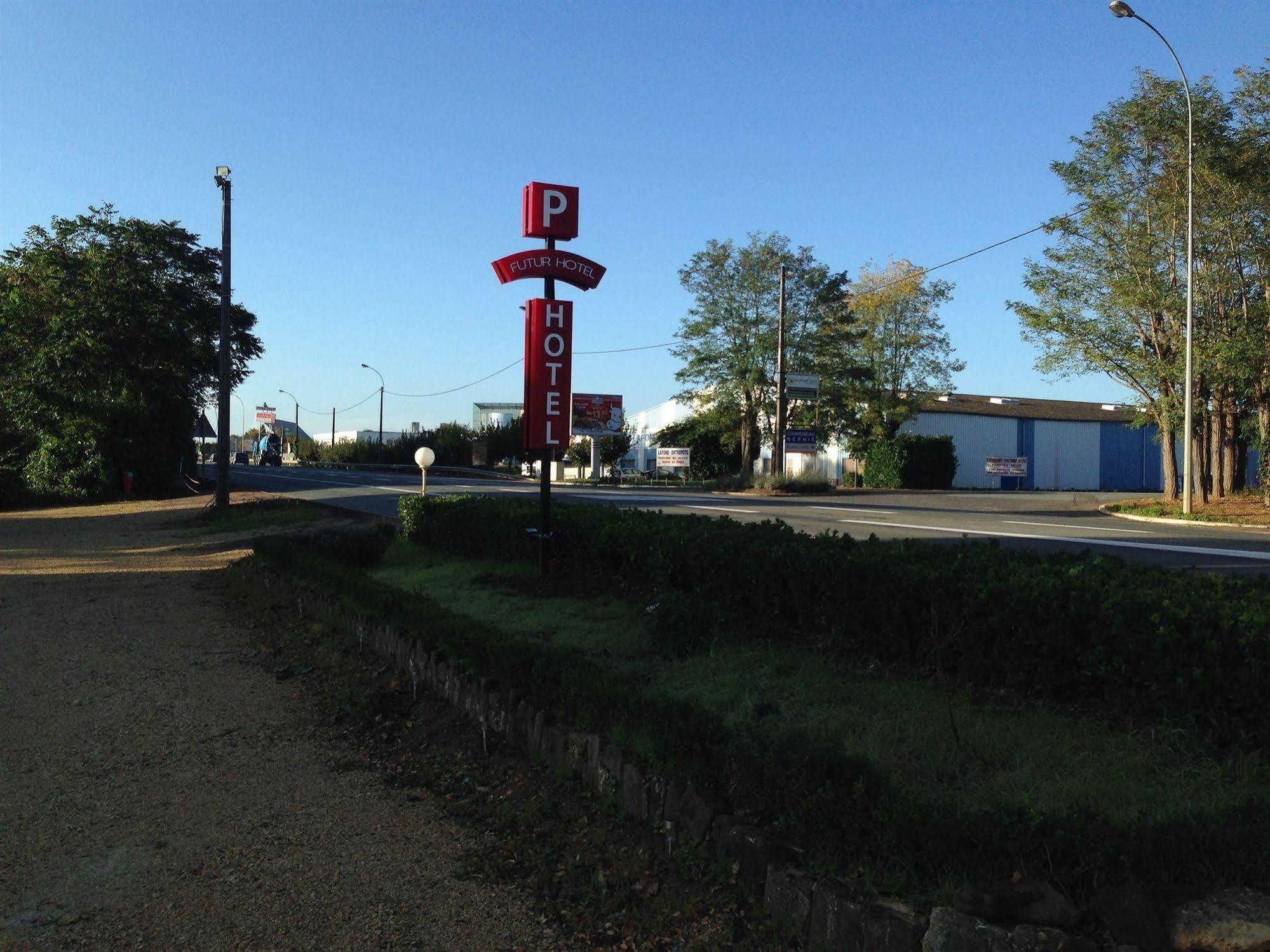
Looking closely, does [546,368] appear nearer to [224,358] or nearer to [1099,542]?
[1099,542]

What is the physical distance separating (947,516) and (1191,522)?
489 cm

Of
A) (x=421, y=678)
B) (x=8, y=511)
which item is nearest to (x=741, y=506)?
(x=421, y=678)

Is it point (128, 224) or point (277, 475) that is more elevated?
point (128, 224)

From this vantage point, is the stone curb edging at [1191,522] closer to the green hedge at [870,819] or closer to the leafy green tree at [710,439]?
the green hedge at [870,819]

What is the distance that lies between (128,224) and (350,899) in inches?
1284

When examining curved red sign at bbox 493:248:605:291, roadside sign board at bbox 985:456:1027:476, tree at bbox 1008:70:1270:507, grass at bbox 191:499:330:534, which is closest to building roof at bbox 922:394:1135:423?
roadside sign board at bbox 985:456:1027:476

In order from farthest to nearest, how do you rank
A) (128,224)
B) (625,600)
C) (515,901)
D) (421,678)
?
(128,224) → (625,600) → (421,678) → (515,901)

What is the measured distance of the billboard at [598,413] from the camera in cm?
5412

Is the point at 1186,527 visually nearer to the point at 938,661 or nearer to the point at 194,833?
the point at 938,661

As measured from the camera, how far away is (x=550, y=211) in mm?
9547

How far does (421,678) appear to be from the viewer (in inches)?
244

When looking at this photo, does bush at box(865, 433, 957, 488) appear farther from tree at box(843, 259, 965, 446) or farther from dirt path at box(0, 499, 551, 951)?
dirt path at box(0, 499, 551, 951)

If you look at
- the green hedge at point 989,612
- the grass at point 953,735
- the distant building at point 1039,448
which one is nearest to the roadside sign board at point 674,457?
the distant building at point 1039,448

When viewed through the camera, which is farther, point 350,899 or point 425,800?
point 425,800
